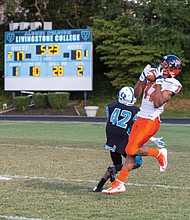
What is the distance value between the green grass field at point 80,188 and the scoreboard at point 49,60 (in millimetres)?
19467

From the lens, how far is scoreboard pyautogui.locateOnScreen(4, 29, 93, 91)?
106ft

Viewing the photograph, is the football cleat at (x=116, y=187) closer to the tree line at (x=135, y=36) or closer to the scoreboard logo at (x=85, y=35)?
the scoreboard logo at (x=85, y=35)

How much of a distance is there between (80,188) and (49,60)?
83.2 ft

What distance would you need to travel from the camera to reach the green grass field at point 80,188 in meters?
6.13

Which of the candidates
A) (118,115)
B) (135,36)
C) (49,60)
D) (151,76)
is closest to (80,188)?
(118,115)

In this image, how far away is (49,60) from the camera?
32.7m

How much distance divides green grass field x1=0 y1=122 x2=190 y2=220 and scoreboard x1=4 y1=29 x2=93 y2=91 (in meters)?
19.5

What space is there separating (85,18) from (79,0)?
6.40 ft

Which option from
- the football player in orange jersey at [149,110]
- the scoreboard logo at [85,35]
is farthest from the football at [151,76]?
the scoreboard logo at [85,35]

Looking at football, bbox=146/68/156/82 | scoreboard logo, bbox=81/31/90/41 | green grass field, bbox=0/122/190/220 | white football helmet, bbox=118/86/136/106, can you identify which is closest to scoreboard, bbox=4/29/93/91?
scoreboard logo, bbox=81/31/90/41

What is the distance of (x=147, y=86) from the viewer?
7.30m

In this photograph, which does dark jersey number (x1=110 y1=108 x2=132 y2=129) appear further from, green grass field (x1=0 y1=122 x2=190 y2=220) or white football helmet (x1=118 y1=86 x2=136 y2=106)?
green grass field (x1=0 y1=122 x2=190 y2=220)

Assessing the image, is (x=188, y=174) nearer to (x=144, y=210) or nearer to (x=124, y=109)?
(x=124, y=109)

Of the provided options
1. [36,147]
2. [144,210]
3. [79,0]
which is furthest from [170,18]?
[144,210]
